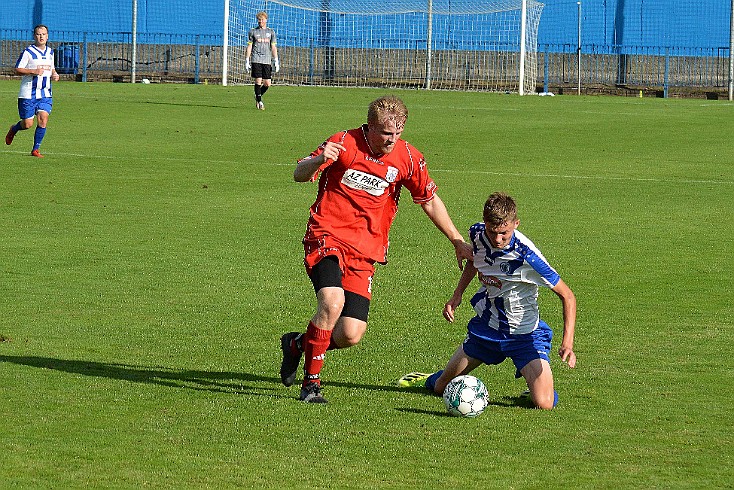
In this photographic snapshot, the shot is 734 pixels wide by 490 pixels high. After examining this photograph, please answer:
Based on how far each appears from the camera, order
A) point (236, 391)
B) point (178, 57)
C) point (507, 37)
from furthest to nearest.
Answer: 1. point (178, 57)
2. point (507, 37)
3. point (236, 391)

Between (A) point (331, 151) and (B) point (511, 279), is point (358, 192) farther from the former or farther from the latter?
(B) point (511, 279)

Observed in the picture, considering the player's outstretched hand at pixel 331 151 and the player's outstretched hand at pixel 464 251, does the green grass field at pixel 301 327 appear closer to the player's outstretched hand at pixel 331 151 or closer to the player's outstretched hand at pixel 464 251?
the player's outstretched hand at pixel 464 251

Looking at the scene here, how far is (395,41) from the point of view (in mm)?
40125

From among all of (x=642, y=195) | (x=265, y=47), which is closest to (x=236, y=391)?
(x=642, y=195)

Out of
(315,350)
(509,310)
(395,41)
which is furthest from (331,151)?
(395,41)

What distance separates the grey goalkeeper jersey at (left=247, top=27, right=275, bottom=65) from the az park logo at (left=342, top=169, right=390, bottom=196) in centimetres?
2157

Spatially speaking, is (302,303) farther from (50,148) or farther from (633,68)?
(633,68)

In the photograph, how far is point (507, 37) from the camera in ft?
126

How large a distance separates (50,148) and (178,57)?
22.6m

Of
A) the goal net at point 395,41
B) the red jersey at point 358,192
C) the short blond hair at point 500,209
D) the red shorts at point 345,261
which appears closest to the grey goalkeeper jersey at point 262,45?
the goal net at point 395,41

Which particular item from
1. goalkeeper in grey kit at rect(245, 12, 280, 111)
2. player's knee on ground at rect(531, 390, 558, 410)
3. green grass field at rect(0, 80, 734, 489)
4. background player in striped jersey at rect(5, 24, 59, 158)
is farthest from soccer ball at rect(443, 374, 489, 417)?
goalkeeper in grey kit at rect(245, 12, 280, 111)

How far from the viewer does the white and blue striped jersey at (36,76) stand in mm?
18609

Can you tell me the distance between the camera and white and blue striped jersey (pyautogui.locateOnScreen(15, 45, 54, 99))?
1861 cm

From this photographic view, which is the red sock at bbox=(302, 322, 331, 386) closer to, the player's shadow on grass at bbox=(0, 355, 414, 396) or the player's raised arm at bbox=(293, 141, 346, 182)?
the player's shadow on grass at bbox=(0, 355, 414, 396)
